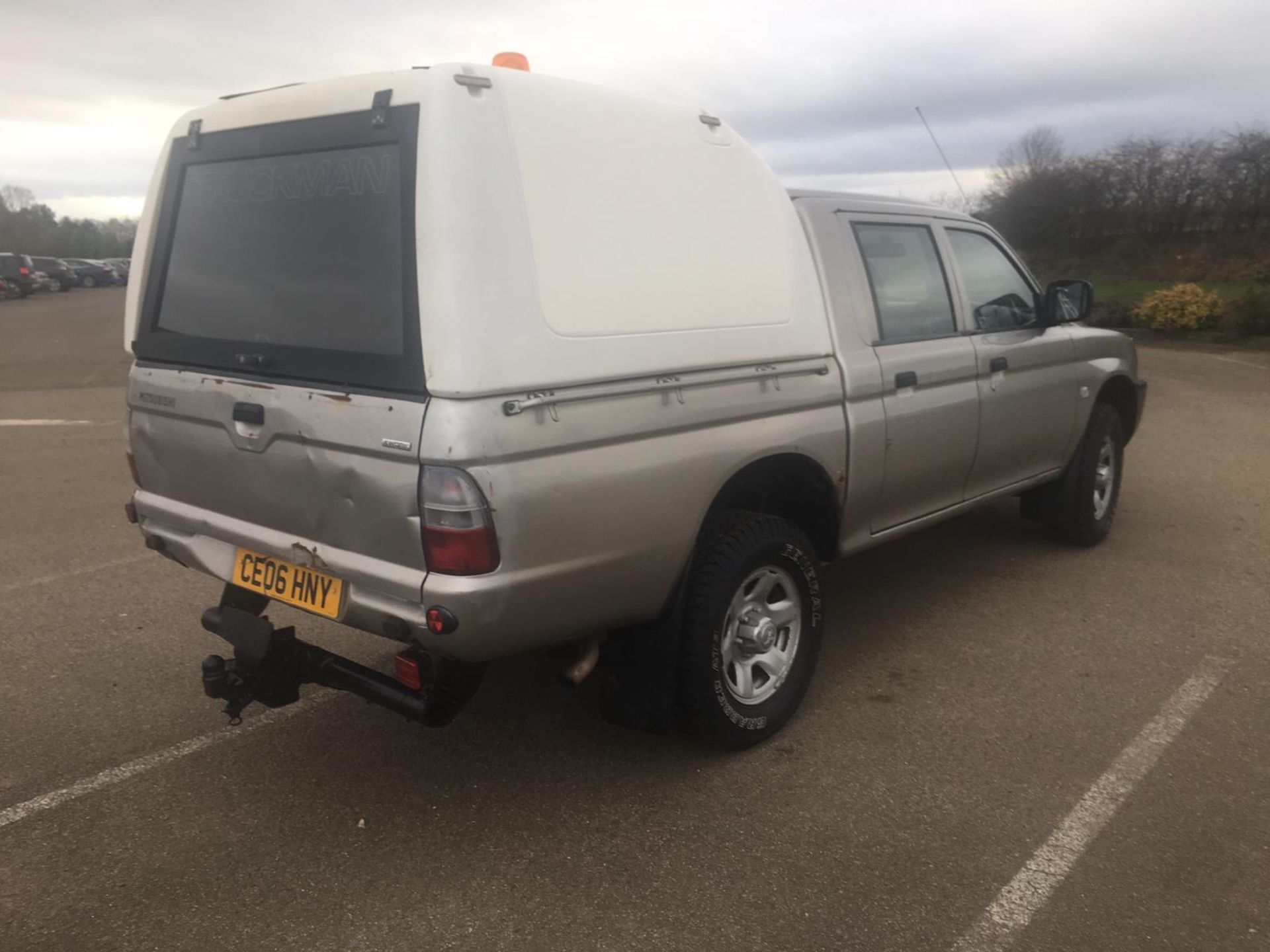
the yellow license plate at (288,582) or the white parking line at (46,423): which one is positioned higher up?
the yellow license plate at (288,582)

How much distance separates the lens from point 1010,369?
15.9 ft

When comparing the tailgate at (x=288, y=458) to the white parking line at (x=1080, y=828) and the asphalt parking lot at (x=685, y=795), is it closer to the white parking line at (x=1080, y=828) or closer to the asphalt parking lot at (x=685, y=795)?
the asphalt parking lot at (x=685, y=795)

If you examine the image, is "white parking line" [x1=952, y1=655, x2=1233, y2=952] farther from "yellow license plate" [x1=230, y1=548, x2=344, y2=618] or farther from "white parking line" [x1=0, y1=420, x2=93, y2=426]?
"white parking line" [x1=0, y1=420, x2=93, y2=426]

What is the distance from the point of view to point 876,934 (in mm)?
2678

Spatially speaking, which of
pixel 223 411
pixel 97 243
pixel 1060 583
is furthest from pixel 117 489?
pixel 97 243

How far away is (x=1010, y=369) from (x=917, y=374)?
2.91ft

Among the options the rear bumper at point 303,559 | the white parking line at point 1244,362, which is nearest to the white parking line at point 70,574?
the rear bumper at point 303,559

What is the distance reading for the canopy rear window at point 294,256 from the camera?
2.77m

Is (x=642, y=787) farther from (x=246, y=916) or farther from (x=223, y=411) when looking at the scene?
(x=223, y=411)

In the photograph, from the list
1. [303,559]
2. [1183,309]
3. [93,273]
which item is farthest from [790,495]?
[93,273]

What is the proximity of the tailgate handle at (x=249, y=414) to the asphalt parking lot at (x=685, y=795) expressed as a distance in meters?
1.24

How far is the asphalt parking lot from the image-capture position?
8.98 feet

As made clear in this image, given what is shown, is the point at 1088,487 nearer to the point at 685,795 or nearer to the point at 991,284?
the point at 991,284

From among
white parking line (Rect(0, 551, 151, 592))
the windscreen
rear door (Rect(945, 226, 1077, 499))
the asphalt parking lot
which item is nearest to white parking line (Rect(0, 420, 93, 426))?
white parking line (Rect(0, 551, 151, 592))
